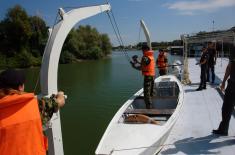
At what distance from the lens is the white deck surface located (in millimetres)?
5332

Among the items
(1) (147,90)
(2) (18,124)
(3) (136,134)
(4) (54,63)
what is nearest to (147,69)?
(1) (147,90)

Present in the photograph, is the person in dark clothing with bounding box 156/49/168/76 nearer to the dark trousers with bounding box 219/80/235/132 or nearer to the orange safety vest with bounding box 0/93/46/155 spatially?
the dark trousers with bounding box 219/80/235/132

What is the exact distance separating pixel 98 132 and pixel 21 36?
4378 cm

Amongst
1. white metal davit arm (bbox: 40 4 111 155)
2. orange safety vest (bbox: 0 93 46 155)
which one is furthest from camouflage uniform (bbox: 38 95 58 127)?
white metal davit arm (bbox: 40 4 111 155)

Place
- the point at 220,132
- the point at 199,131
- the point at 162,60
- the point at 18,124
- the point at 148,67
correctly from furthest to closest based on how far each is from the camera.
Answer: the point at 162,60
the point at 148,67
the point at 199,131
the point at 220,132
the point at 18,124

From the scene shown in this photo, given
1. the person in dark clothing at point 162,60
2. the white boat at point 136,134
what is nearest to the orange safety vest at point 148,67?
the white boat at point 136,134

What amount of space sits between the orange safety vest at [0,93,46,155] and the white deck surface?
136 inches

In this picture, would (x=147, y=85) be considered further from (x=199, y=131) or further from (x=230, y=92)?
(x=230, y=92)

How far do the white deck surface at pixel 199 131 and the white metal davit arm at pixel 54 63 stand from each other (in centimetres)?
225

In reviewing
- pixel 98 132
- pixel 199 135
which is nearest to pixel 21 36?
pixel 98 132

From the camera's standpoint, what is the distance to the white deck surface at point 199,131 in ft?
17.5

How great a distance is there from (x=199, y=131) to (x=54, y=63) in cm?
376

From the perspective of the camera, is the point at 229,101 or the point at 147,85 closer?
the point at 229,101

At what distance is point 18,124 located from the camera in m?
2.28
